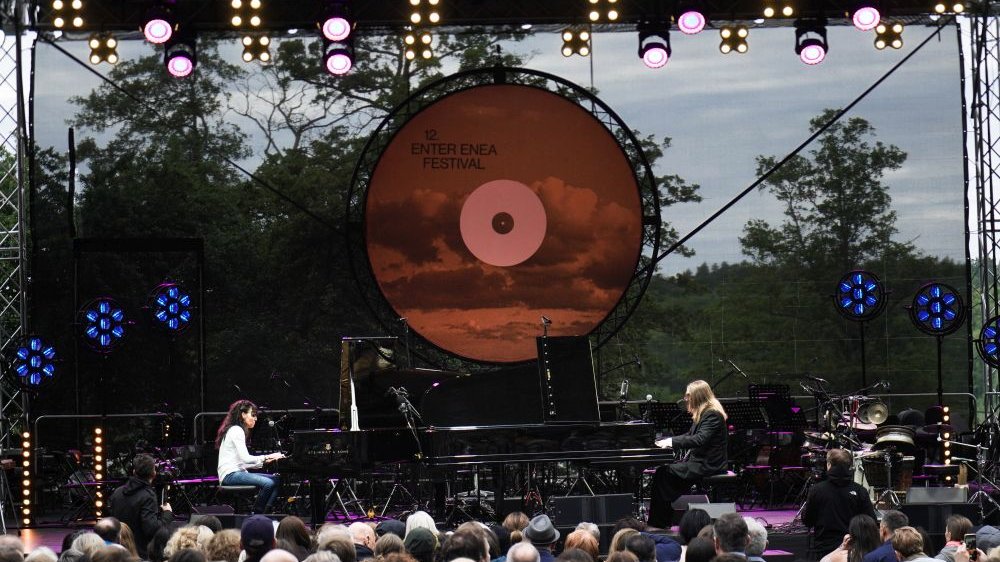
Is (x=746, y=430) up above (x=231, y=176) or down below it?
below

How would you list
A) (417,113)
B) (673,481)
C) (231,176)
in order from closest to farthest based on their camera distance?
(673,481), (417,113), (231,176)

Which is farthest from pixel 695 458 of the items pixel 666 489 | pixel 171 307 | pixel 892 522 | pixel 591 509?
pixel 171 307

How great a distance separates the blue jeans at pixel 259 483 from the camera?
40.3 feet

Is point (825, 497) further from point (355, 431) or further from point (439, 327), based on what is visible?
point (439, 327)

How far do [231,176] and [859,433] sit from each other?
860 centimetres

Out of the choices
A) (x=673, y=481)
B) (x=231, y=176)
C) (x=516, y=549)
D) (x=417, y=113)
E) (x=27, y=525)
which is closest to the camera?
(x=516, y=549)

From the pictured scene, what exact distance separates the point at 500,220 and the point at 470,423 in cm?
541

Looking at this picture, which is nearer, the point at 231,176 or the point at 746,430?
the point at 746,430

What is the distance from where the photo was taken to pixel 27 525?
47.2 ft

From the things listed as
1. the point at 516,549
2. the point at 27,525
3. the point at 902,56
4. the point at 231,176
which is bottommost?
the point at 27,525

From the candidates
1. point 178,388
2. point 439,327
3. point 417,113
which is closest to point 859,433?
point 439,327

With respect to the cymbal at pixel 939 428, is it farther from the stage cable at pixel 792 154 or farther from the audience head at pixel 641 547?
the audience head at pixel 641 547

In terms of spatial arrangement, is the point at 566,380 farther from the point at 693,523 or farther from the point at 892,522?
the point at 892,522

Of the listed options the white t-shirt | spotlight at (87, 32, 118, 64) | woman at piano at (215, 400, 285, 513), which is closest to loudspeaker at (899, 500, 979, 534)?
woman at piano at (215, 400, 285, 513)
